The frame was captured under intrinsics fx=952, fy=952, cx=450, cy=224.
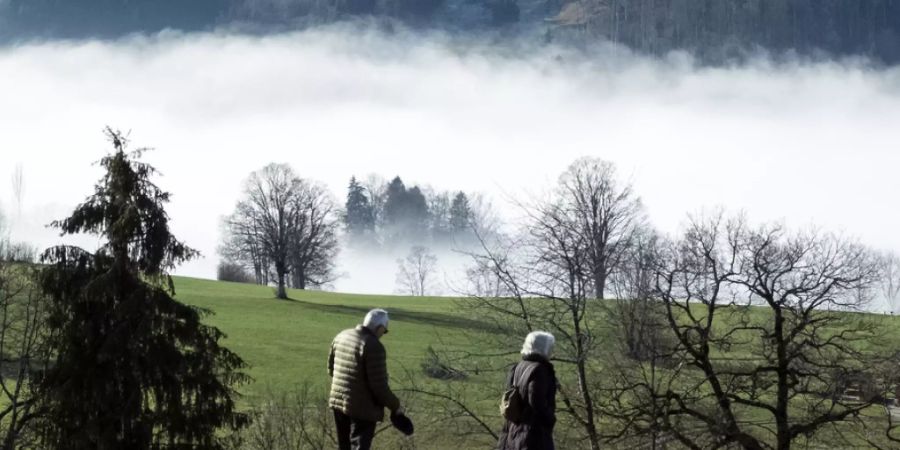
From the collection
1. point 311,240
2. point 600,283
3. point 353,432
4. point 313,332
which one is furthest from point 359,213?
point 353,432

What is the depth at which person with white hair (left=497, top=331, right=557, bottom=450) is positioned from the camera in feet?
29.1

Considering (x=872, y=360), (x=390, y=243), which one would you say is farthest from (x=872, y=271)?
(x=390, y=243)

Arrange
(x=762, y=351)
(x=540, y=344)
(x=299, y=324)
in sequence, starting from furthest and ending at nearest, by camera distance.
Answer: (x=299, y=324), (x=762, y=351), (x=540, y=344)

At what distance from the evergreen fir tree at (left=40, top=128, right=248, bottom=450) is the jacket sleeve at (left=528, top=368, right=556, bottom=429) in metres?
9.28

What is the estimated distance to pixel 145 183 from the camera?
16.7 meters

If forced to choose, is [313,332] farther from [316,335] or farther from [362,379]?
[362,379]

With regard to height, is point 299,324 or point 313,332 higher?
point 299,324

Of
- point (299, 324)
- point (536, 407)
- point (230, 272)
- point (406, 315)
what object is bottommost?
point (299, 324)

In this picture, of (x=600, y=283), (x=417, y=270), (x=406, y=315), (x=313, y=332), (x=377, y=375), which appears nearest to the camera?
(x=377, y=375)

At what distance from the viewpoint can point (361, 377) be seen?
385 inches

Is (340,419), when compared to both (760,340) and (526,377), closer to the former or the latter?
(526,377)

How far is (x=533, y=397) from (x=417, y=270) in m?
119

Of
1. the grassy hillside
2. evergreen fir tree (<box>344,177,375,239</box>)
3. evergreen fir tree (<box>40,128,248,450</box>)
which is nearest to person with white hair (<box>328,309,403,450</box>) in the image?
evergreen fir tree (<box>40,128,248,450</box>)

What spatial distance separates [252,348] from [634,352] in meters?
25.6
